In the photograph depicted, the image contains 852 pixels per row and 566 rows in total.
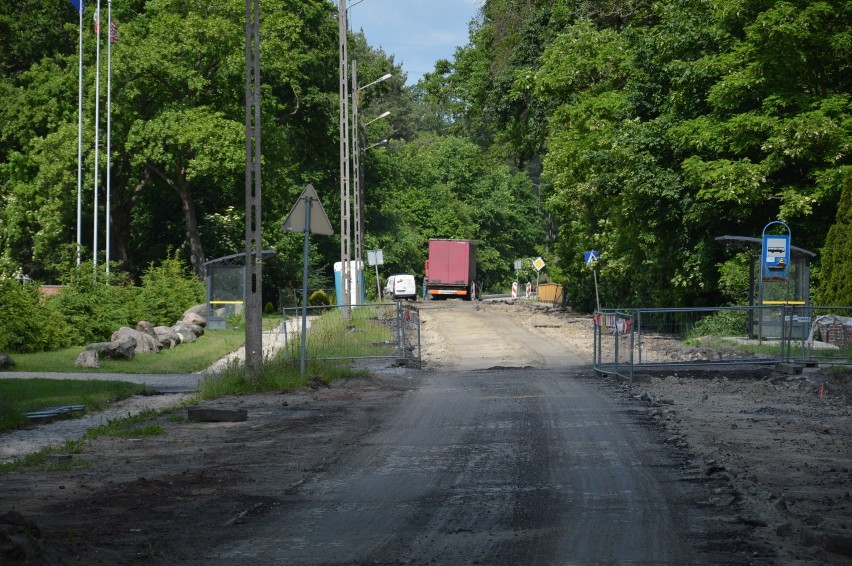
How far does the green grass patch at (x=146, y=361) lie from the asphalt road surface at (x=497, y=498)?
9.96 meters

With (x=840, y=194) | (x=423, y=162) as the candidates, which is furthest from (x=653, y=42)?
(x=423, y=162)

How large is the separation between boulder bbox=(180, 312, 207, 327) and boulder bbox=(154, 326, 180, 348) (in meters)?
5.62

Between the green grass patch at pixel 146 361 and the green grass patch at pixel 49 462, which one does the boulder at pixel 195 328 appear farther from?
the green grass patch at pixel 49 462

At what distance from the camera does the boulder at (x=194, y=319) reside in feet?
133

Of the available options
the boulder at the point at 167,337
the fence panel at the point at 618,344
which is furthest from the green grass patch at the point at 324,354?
the boulder at the point at 167,337

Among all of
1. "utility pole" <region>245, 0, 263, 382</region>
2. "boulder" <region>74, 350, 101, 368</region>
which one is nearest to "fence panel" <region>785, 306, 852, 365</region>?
"utility pole" <region>245, 0, 263, 382</region>

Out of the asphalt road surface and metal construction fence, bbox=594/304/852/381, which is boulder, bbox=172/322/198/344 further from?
the asphalt road surface

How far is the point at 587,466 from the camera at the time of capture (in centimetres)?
1125

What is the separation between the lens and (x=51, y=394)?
18562 mm

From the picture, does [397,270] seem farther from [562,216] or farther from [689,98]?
[689,98]

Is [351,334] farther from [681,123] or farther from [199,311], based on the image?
[199,311]

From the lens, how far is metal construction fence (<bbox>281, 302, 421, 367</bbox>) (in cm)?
2523

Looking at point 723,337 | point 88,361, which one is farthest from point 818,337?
point 88,361

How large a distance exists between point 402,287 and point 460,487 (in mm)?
68918
